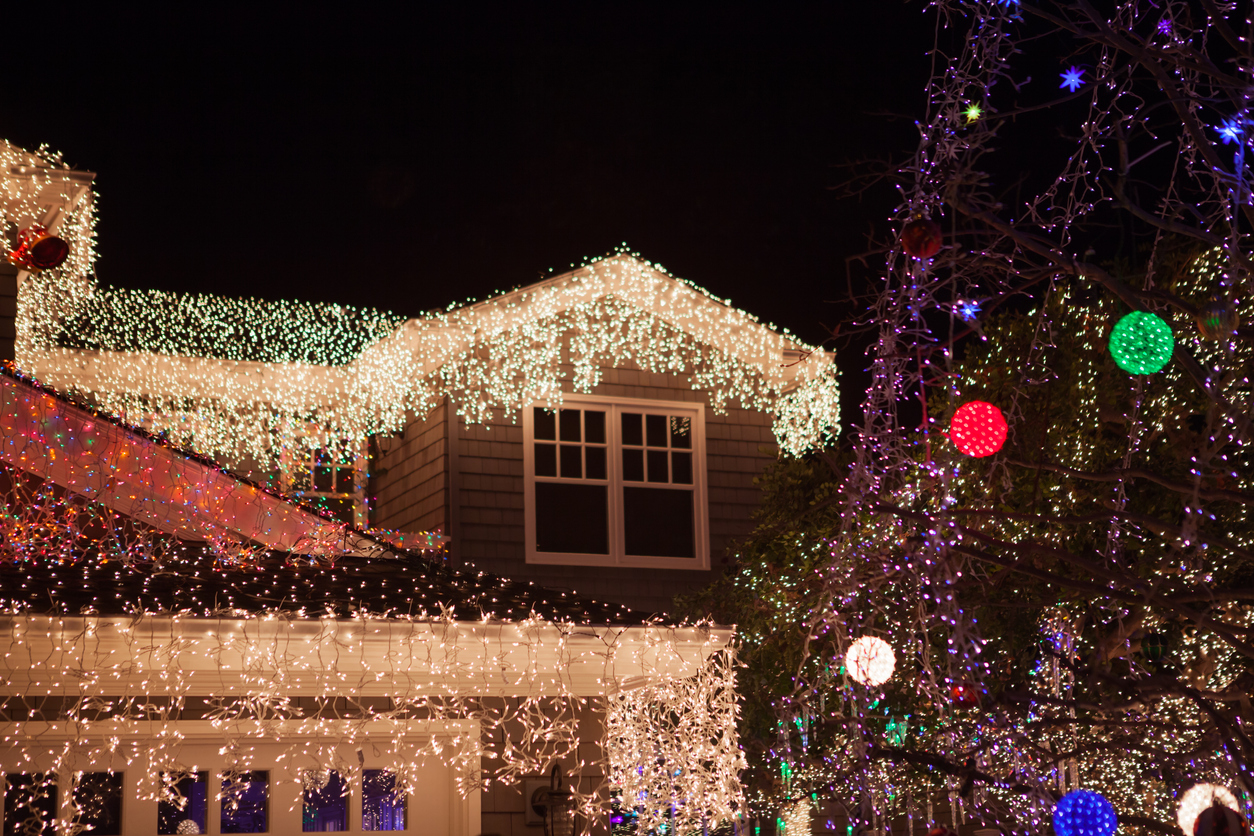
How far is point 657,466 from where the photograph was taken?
12.4 meters

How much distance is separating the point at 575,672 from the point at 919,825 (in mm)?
6645

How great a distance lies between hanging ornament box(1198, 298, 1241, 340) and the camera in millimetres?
4782

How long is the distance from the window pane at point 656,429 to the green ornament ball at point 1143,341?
24.7 feet

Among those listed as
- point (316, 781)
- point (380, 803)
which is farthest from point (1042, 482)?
point (316, 781)

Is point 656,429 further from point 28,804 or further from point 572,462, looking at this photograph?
point 28,804

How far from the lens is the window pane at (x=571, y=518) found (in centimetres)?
1185

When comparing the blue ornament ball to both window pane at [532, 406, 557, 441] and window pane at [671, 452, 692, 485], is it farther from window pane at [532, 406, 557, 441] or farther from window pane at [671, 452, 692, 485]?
window pane at [532, 406, 557, 441]

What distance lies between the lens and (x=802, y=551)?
10719 mm

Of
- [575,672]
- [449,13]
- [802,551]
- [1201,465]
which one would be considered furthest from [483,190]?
[1201,465]

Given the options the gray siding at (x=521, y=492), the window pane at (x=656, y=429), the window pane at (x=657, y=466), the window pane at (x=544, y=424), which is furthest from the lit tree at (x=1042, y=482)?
the window pane at (x=544, y=424)

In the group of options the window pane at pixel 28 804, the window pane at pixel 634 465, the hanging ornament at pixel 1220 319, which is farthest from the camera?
the window pane at pixel 634 465

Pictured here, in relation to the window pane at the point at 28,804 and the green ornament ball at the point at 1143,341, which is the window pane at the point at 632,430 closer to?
the window pane at the point at 28,804

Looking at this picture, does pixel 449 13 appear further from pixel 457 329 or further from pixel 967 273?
pixel 967 273

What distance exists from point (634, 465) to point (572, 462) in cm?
64
